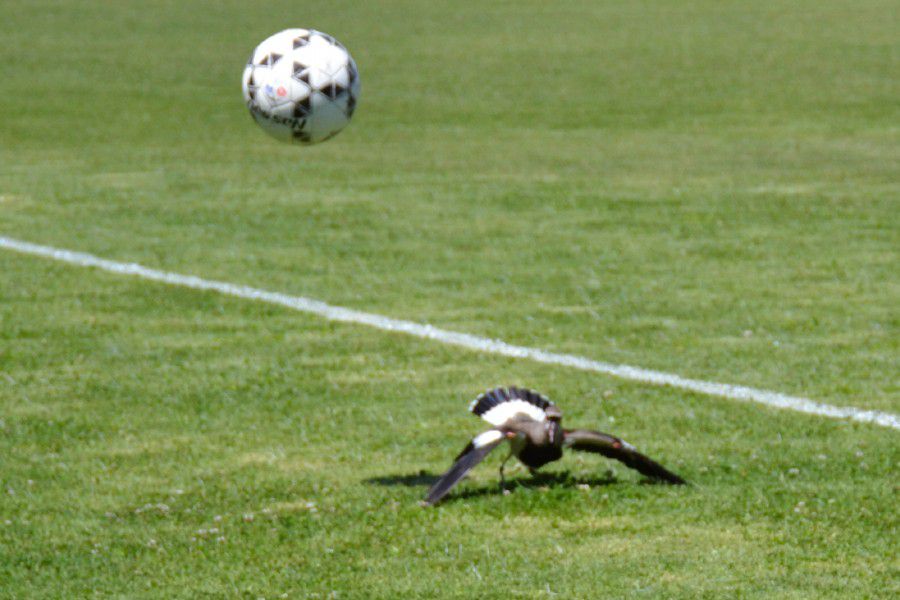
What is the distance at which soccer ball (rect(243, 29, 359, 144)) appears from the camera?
9.14 meters

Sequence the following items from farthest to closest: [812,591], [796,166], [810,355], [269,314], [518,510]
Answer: [796,166] → [269,314] → [810,355] → [518,510] → [812,591]

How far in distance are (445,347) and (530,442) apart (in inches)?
129

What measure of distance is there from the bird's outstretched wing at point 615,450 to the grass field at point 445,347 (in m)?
0.09

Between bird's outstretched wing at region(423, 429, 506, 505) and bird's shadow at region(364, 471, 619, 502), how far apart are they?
194 mm

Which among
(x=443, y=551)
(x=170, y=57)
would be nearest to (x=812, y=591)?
(x=443, y=551)

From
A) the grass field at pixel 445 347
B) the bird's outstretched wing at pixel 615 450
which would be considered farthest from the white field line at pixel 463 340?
the bird's outstretched wing at pixel 615 450

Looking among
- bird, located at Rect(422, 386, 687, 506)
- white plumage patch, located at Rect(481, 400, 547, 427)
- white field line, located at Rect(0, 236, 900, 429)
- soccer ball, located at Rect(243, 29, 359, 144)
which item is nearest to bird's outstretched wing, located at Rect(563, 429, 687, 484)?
bird, located at Rect(422, 386, 687, 506)

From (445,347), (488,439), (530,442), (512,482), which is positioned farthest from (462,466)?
(445,347)

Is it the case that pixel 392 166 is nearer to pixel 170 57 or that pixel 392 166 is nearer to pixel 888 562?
pixel 888 562

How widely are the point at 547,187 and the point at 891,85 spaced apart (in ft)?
36.0

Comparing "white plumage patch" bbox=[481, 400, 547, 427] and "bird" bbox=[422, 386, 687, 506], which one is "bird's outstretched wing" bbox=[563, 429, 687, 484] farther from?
"white plumage patch" bbox=[481, 400, 547, 427]

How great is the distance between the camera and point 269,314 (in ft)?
36.8

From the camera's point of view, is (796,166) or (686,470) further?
(796,166)

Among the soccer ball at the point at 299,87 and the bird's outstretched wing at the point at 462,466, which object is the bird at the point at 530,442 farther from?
the soccer ball at the point at 299,87
